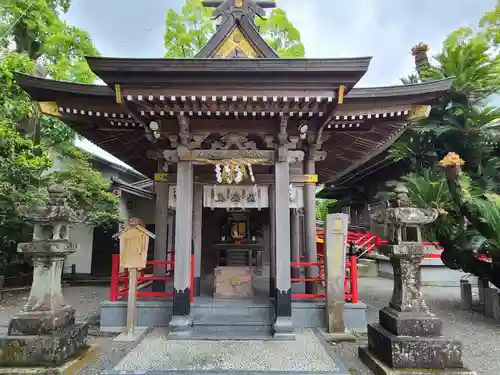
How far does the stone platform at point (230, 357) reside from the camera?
414cm

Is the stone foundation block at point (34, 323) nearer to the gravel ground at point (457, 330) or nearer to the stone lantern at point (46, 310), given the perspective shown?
the stone lantern at point (46, 310)

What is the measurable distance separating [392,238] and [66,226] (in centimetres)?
504

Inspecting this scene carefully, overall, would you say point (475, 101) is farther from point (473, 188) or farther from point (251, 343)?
point (251, 343)

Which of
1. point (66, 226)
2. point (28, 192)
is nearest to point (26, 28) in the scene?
point (28, 192)

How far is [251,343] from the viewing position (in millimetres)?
5184

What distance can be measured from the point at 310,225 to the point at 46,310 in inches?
203

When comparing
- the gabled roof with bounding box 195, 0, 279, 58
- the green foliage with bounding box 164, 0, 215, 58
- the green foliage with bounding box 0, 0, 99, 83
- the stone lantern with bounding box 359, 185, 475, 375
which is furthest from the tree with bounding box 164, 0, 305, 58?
the stone lantern with bounding box 359, 185, 475, 375

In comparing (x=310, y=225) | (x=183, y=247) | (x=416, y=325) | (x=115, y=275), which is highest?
(x=310, y=225)

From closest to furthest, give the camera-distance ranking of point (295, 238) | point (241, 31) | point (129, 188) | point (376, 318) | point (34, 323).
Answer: point (34, 323) → point (376, 318) → point (241, 31) → point (295, 238) → point (129, 188)

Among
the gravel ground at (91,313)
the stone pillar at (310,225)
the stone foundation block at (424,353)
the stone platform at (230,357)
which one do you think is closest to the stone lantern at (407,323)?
the stone foundation block at (424,353)

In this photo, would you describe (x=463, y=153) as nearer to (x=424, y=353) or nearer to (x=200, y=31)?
(x=424, y=353)

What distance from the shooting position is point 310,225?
7.05m

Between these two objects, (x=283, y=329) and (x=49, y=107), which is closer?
(x=283, y=329)

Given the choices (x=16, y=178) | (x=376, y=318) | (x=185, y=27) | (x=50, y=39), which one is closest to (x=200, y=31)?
(x=185, y=27)
